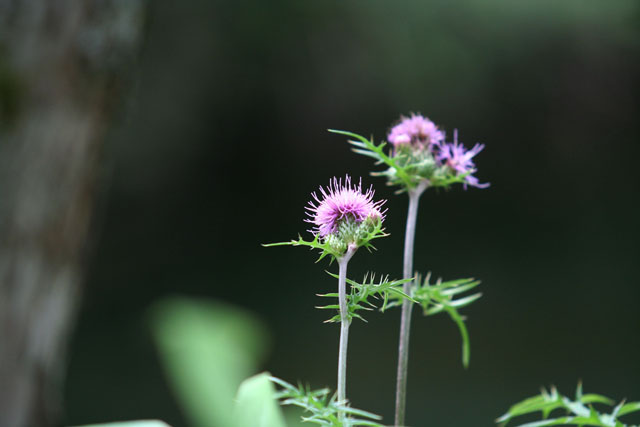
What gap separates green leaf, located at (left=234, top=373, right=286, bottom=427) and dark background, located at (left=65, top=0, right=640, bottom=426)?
411cm

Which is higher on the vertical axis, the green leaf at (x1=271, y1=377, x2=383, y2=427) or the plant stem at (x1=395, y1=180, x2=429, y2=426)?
the plant stem at (x1=395, y1=180, x2=429, y2=426)

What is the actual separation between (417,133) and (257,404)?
56 centimetres

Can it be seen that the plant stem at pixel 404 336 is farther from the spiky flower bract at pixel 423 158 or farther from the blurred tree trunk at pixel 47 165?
the blurred tree trunk at pixel 47 165

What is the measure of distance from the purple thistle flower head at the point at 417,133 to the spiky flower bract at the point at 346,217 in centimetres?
23

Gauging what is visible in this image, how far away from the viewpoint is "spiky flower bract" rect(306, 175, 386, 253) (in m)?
0.82

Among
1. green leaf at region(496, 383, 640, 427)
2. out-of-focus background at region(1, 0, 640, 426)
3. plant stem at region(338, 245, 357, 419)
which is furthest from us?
out-of-focus background at region(1, 0, 640, 426)

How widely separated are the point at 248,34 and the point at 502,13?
2947 mm

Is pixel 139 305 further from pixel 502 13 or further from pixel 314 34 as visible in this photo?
pixel 502 13

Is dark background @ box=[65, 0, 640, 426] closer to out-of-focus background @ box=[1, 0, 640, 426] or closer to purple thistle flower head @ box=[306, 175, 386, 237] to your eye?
out-of-focus background @ box=[1, 0, 640, 426]

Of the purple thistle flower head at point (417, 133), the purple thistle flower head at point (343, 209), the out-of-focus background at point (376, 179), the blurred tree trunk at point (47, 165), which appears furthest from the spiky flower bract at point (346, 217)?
the out-of-focus background at point (376, 179)

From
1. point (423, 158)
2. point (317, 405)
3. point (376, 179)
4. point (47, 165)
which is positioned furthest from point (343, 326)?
point (376, 179)

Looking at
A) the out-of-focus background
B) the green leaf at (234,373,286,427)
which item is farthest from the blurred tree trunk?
the out-of-focus background

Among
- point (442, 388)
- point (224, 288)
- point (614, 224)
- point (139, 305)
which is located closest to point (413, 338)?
point (442, 388)

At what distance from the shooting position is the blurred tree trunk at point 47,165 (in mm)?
1022
